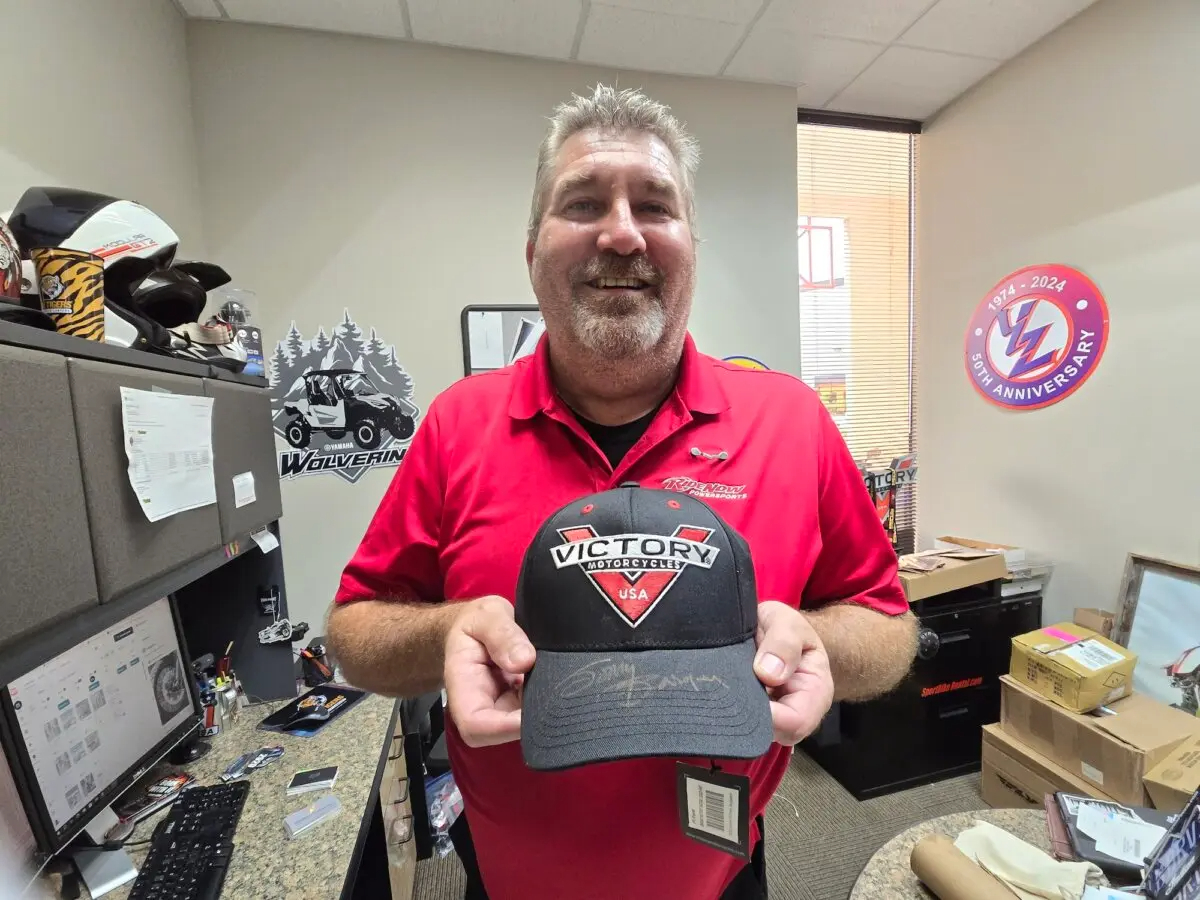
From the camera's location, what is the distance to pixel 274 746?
4.16 feet

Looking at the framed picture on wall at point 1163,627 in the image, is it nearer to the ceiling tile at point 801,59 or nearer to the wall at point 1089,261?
the wall at point 1089,261

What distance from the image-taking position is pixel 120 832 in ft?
3.28

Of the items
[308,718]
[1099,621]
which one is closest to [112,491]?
[308,718]

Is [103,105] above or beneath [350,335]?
above

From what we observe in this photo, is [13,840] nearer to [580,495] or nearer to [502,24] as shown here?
[580,495]

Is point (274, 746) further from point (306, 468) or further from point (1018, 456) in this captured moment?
point (1018, 456)

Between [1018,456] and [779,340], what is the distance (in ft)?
3.72

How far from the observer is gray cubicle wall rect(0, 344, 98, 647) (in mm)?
634

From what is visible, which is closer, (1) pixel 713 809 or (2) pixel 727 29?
(1) pixel 713 809

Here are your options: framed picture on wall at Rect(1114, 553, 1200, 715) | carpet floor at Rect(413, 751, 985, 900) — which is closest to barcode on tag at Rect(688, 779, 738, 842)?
carpet floor at Rect(413, 751, 985, 900)

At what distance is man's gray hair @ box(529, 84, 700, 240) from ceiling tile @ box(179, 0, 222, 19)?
1.71 m

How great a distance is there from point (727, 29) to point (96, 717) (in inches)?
105

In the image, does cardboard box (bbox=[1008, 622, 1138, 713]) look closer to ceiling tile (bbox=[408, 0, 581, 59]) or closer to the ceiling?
the ceiling

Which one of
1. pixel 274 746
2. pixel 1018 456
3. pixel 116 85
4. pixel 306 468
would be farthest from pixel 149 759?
pixel 1018 456
